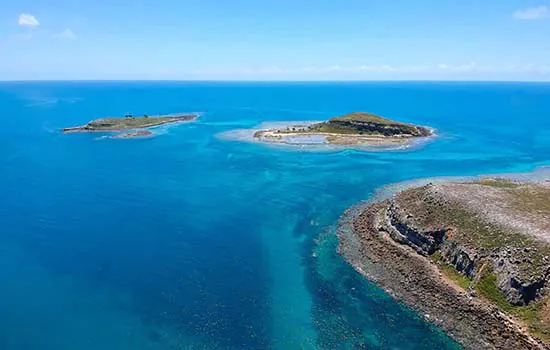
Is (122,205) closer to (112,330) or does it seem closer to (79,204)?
(79,204)

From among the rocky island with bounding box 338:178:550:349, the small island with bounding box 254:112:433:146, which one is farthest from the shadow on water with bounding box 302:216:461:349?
the small island with bounding box 254:112:433:146

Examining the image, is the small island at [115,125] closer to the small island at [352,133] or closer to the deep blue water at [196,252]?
the deep blue water at [196,252]

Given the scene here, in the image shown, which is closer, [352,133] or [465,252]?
[465,252]

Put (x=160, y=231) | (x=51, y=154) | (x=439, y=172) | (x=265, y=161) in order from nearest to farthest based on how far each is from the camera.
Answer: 1. (x=160, y=231)
2. (x=439, y=172)
3. (x=265, y=161)
4. (x=51, y=154)

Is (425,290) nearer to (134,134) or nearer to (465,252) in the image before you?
(465,252)

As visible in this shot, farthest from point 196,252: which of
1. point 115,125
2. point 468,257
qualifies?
point 115,125

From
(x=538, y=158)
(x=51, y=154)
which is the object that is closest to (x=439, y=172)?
(x=538, y=158)

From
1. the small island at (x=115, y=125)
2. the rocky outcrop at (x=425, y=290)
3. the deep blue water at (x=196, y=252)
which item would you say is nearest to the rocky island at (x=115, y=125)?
the small island at (x=115, y=125)
